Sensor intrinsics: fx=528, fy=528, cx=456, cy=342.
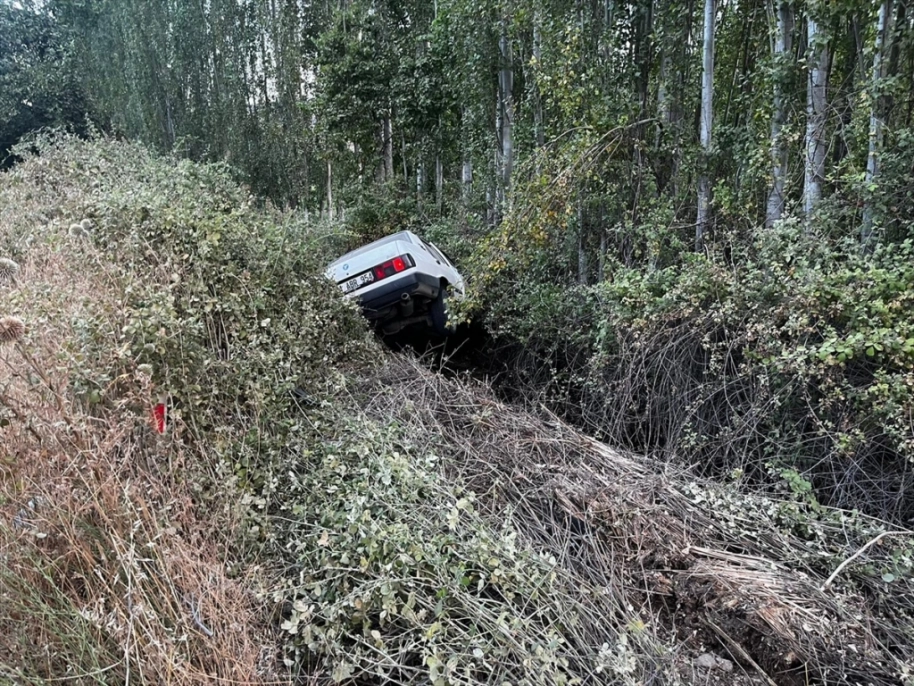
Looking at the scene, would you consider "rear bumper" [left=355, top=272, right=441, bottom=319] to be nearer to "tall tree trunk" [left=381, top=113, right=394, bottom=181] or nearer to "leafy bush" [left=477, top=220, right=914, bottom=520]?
"leafy bush" [left=477, top=220, right=914, bottom=520]

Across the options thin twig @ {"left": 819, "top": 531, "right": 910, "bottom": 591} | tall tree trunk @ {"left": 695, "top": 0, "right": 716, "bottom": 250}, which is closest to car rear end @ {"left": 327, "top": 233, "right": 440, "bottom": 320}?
tall tree trunk @ {"left": 695, "top": 0, "right": 716, "bottom": 250}

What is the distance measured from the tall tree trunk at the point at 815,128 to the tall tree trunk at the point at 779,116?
0.22m

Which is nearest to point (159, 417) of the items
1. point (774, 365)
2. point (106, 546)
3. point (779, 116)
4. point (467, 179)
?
point (106, 546)

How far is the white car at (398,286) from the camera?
5266mm

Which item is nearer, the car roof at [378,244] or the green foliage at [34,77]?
the car roof at [378,244]

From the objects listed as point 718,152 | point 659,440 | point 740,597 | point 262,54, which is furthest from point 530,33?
point 262,54

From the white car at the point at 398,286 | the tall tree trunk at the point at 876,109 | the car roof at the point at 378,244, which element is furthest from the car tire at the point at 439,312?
the tall tree trunk at the point at 876,109

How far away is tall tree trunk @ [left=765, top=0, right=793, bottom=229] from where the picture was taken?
408cm

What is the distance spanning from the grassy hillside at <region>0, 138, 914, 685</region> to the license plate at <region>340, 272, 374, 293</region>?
1875mm

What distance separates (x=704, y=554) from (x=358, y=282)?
13.0ft

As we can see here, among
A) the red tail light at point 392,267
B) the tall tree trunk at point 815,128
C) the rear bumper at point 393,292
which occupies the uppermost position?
the tall tree trunk at point 815,128

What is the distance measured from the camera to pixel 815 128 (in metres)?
3.87

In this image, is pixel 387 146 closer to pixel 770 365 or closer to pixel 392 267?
pixel 392 267

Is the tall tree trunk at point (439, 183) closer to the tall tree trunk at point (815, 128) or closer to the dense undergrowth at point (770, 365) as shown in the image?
the dense undergrowth at point (770, 365)
